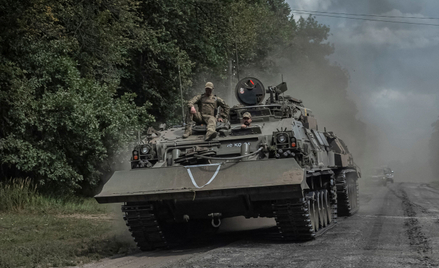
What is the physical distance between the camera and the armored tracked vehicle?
8914 mm

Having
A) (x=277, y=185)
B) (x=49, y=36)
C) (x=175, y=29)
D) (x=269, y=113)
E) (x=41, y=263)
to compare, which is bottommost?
(x=41, y=263)

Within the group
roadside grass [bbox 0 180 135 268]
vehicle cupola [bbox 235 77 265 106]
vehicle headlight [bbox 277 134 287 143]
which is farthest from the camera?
vehicle cupola [bbox 235 77 265 106]

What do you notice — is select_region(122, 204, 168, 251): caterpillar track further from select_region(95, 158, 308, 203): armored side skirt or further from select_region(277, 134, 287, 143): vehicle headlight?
select_region(277, 134, 287, 143): vehicle headlight

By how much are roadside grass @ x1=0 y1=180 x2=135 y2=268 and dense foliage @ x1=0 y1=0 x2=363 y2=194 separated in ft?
2.24

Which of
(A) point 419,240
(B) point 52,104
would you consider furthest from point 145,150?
(B) point 52,104

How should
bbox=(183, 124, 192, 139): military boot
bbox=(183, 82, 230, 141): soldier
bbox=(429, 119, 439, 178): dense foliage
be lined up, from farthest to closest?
bbox=(429, 119, 439, 178): dense foliage, bbox=(183, 82, 230, 141): soldier, bbox=(183, 124, 192, 139): military boot

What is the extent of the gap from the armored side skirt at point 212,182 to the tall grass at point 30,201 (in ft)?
22.7

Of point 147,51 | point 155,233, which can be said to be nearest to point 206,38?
point 147,51

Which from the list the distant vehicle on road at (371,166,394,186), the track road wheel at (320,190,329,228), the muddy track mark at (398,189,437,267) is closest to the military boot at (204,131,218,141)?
the track road wheel at (320,190,329,228)

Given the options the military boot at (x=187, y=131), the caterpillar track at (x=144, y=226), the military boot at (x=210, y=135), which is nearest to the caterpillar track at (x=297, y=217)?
the military boot at (x=210, y=135)

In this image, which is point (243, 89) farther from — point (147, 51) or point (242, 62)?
point (242, 62)

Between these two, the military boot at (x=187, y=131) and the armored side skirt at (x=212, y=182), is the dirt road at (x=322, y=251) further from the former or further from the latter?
the military boot at (x=187, y=131)

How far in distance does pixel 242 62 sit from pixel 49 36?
1674 cm

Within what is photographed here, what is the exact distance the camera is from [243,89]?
511 inches
